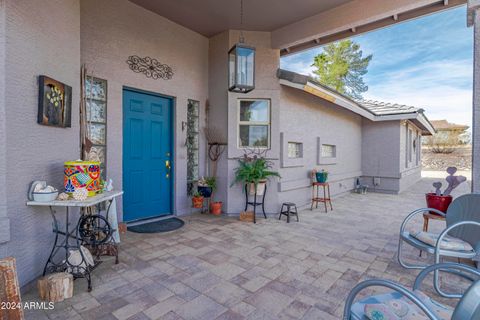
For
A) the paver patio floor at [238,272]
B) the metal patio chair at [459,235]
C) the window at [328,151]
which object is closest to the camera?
the paver patio floor at [238,272]

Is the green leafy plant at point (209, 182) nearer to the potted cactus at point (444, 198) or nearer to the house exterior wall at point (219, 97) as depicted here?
the house exterior wall at point (219, 97)

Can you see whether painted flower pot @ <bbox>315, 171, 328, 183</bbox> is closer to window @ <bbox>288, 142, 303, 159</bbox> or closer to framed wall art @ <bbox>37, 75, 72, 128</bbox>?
window @ <bbox>288, 142, 303, 159</bbox>

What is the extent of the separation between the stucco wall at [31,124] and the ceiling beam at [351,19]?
3497 millimetres

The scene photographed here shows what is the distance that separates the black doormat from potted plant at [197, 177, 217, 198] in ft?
2.40

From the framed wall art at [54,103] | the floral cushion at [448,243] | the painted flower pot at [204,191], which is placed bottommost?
the floral cushion at [448,243]

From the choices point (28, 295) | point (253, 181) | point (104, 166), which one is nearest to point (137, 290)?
point (28, 295)

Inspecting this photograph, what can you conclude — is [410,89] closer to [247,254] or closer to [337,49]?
[337,49]

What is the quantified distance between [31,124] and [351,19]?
14.7 feet

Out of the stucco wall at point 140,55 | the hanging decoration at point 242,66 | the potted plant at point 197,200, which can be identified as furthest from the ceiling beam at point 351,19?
the potted plant at point 197,200

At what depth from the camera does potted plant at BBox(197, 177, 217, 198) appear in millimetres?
4816

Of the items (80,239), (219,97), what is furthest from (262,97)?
(80,239)

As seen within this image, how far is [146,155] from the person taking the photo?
4.25m

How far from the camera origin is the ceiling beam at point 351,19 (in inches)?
138

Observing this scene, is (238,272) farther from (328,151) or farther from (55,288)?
(328,151)
